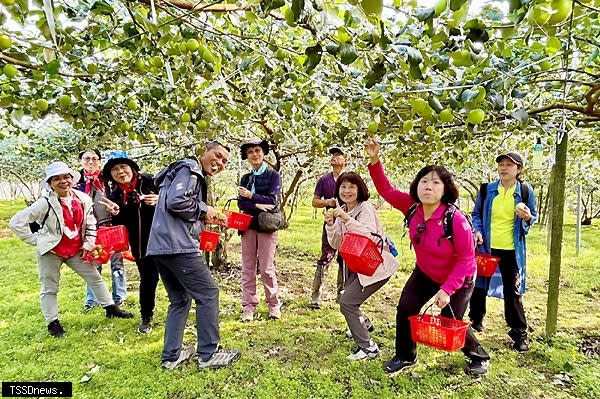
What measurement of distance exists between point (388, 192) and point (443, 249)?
2.34ft

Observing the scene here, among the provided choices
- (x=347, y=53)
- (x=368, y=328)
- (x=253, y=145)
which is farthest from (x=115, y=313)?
(x=347, y=53)

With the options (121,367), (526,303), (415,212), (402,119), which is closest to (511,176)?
(415,212)

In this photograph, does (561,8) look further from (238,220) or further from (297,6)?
(238,220)

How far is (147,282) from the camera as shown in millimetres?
4039

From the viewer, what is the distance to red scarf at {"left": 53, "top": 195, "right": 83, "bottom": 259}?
387 centimetres

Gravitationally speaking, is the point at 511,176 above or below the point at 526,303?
above

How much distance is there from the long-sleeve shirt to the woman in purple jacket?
1659 mm

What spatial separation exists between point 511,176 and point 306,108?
2.06 metres

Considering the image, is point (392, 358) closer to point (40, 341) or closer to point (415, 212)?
point (415, 212)

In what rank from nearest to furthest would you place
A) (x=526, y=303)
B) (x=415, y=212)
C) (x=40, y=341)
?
(x=415, y=212) → (x=40, y=341) → (x=526, y=303)

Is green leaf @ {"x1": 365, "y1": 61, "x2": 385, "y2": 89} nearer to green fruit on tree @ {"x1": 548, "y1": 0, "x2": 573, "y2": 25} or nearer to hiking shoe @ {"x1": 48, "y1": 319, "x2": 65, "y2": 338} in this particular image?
green fruit on tree @ {"x1": 548, "y1": 0, "x2": 573, "y2": 25}

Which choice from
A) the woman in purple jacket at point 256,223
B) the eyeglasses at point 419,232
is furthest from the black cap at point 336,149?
the eyeglasses at point 419,232

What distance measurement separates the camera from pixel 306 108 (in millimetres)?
2793

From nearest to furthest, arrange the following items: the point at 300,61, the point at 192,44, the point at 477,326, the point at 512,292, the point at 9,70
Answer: the point at 9,70
the point at 192,44
the point at 300,61
the point at 512,292
the point at 477,326
